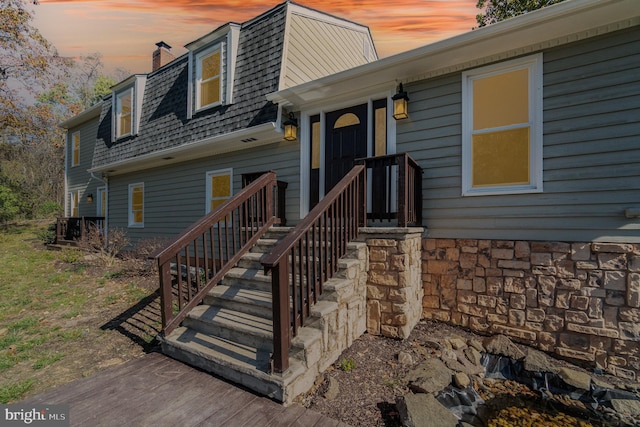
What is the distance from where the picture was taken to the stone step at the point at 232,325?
8.96ft

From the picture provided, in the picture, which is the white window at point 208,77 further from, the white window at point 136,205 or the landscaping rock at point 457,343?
the landscaping rock at point 457,343

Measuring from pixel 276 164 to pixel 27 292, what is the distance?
494 centimetres

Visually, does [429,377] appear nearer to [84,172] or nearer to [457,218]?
[457,218]

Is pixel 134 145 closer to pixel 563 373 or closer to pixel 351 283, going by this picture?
pixel 351 283

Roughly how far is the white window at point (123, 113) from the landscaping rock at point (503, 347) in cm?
965

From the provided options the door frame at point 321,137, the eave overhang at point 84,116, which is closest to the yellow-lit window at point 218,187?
the door frame at point 321,137

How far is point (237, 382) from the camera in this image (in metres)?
2.49

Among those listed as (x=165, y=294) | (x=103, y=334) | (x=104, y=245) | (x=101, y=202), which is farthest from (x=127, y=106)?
(x=165, y=294)

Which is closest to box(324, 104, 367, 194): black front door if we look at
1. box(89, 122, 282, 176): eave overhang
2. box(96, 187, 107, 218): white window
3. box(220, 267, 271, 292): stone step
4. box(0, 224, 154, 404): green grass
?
box(89, 122, 282, 176): eave overhang

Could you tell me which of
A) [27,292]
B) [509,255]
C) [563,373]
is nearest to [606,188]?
[509,255]

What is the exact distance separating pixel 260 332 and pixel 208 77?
5.84m

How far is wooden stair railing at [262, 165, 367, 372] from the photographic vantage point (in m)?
2.32

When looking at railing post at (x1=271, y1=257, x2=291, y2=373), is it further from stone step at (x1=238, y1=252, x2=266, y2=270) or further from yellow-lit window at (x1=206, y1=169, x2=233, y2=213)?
yellow-lit window at (x1=206, y1=169, x2=233, y2=213)

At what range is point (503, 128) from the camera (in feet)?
11.8
